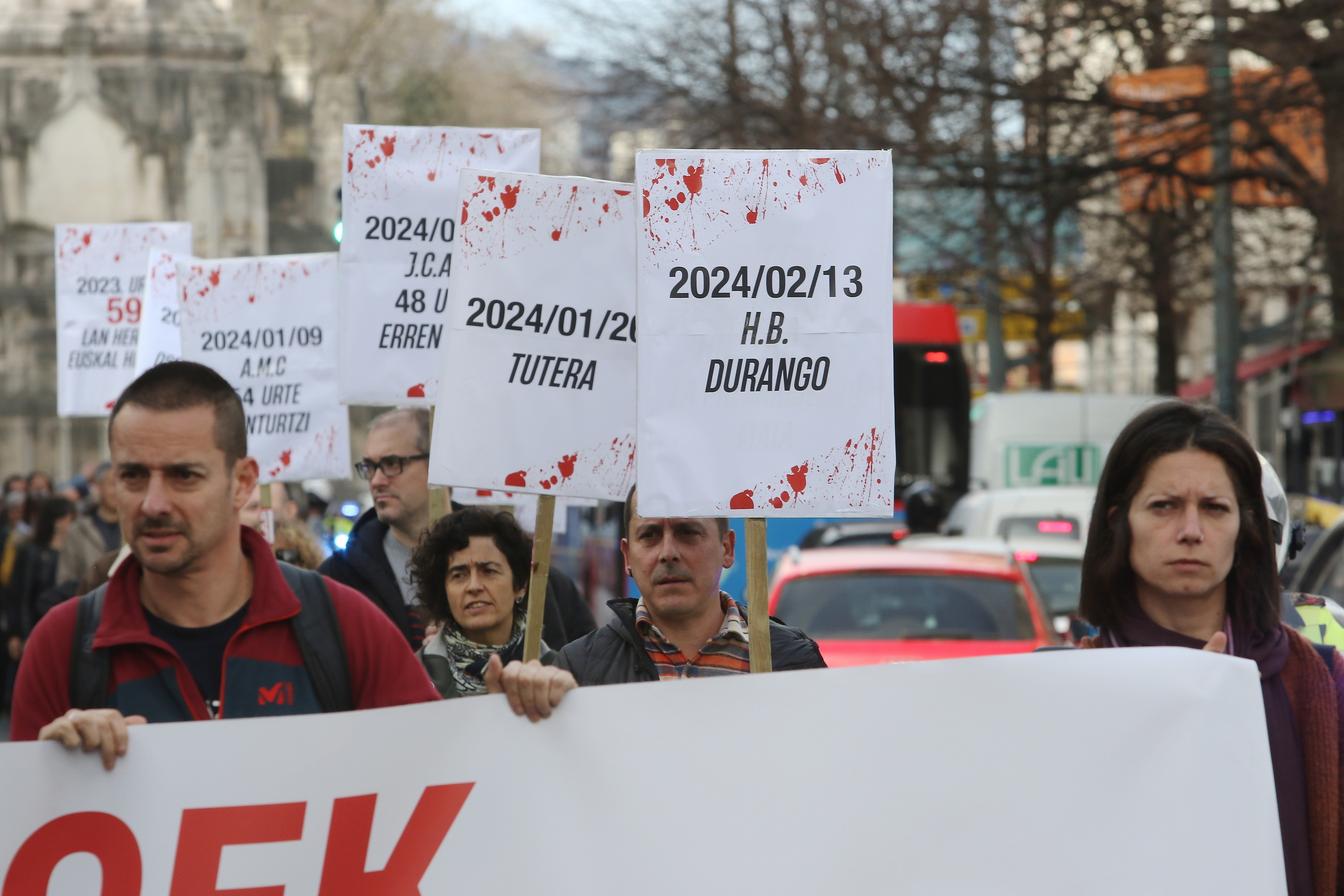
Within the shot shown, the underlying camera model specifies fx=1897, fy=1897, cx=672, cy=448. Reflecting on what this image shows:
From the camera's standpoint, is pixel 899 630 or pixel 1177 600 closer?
pixel 1177 600

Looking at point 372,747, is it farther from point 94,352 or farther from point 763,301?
point 94,352

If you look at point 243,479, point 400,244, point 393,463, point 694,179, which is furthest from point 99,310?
point 243,479

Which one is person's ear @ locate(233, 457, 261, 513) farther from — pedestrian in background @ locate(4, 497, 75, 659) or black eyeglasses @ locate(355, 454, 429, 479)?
pedestrian in background @ locate(4, 497, 75, 659)

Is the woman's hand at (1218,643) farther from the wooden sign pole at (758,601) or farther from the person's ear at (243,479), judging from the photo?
the person's ear at (243,479)

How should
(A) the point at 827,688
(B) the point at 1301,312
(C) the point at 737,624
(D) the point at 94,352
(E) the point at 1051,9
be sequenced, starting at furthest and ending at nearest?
(B) the point at 1301,312
(E) the point at 1051,9
(D) the point at 94,352
(C) the point at 737,624
(A) the point at 827,688

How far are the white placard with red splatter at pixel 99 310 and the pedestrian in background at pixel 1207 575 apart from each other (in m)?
6.80

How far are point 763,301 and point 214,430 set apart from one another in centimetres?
126

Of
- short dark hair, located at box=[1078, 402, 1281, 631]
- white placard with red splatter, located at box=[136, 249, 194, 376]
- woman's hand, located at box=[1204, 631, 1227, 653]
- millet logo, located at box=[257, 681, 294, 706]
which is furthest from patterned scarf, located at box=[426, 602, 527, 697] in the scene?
white placard with red splatter, located at box=[136, 249, 194, 376]

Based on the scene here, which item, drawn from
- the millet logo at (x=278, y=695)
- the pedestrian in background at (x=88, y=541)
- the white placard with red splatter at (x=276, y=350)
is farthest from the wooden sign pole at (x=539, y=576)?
the pedestrian in background at (x=88, y=541)

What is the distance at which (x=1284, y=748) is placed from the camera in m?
3.62

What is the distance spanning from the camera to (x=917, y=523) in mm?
17875

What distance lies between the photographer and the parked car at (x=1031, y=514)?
13680 millimetres

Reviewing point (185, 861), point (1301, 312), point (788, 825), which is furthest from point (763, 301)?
point (1301, 312)

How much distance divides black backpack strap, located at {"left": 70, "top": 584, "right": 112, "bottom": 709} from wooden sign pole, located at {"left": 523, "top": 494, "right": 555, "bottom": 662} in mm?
968
